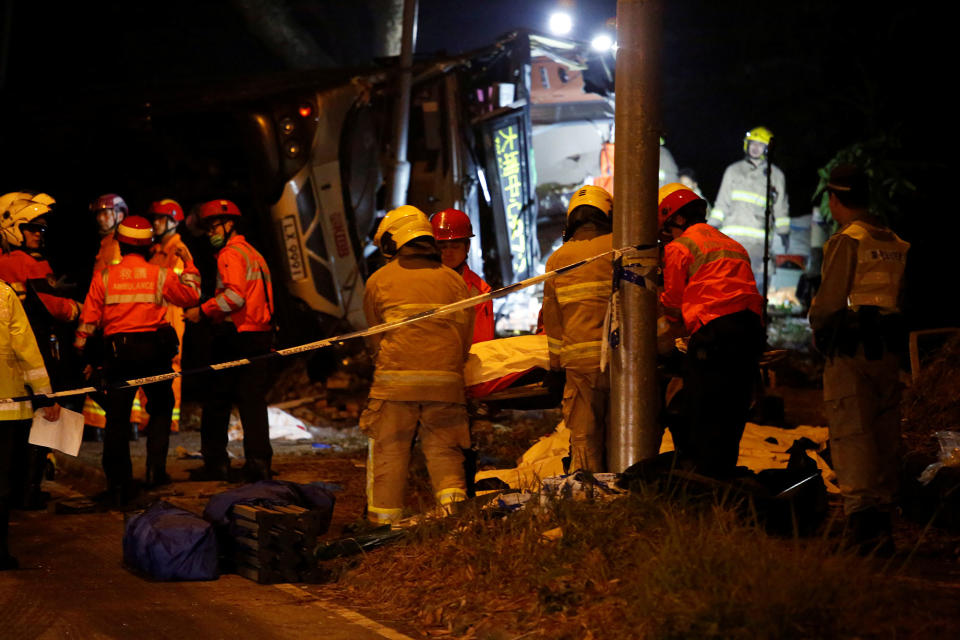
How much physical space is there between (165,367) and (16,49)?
46.3ft

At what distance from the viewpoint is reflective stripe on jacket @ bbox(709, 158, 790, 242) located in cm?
1448

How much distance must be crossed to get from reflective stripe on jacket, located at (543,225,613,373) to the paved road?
6.69 feet

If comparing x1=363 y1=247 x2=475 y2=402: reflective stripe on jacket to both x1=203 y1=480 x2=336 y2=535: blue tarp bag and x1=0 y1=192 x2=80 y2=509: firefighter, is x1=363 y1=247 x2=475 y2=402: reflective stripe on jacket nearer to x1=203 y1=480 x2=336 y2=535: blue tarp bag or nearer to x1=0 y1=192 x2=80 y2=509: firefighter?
x1=203 y1=480 x2=336 y2=535: blue tarp bag

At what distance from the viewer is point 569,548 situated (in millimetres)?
4945

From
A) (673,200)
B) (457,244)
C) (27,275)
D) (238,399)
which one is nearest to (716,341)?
(673,200)

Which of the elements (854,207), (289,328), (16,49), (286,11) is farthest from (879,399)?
(16,49)

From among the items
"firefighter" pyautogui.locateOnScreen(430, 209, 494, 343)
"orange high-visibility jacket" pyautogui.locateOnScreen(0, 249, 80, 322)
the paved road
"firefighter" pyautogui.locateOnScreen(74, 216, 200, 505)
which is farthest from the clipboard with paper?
"firefighter" pyautogui.locateOnScreen(430, 209, 494, 343)

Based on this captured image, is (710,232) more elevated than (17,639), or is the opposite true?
(710,232)

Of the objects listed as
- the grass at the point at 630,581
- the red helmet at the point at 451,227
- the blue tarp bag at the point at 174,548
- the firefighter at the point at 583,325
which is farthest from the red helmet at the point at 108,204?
the grass at the point at 630,581

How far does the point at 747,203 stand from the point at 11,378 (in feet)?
34.8

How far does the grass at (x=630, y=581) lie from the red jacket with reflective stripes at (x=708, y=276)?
1164mm

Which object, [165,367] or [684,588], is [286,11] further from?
[684,588]

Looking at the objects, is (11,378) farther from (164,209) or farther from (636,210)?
(164,209)

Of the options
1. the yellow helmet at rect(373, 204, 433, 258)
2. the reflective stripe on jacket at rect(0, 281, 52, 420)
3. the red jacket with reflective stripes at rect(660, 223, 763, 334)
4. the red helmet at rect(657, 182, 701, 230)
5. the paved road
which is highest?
the red helmet at rect(657, 182, 701, 230)
